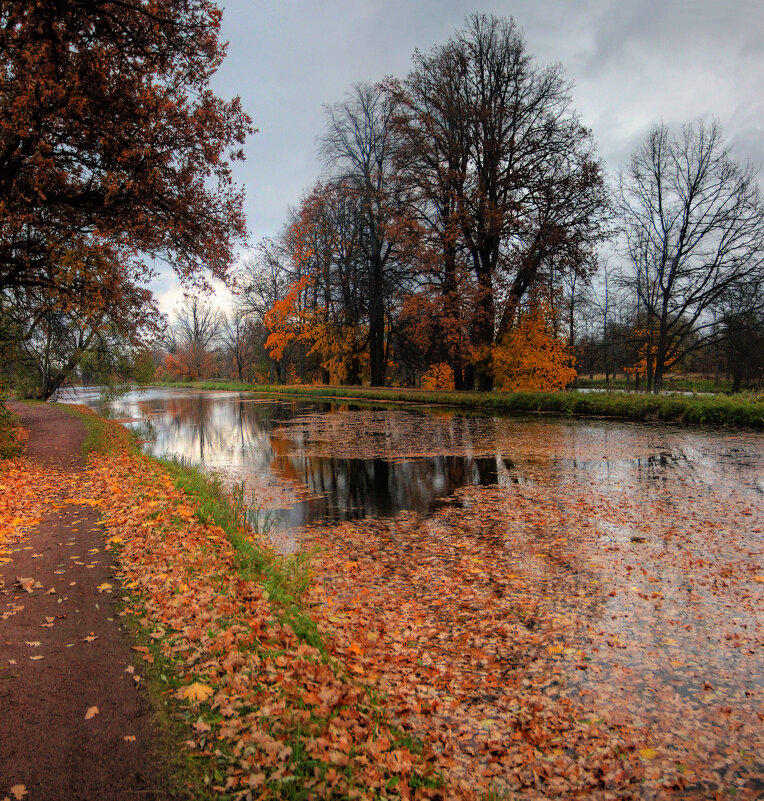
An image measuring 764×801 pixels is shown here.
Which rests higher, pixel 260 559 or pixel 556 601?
pixel 260 559

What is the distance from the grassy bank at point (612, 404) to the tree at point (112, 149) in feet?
48.4

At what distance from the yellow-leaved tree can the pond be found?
13255mm

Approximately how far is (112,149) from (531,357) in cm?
2031

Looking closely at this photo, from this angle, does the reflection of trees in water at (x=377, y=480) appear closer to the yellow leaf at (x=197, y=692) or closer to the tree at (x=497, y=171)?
the yellow leaf at (x=197, y=692)

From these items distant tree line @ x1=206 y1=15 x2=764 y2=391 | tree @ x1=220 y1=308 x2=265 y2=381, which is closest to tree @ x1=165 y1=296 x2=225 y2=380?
tree @ x1=220 y1=308 x2=265 y2=381

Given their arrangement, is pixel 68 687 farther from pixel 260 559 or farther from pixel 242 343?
pixel 242 343

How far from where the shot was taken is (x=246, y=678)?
3.19 m

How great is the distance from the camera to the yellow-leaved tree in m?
24.9

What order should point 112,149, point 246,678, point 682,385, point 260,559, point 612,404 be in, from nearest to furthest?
point 246,678 → point 260,559 → point 112,149 → point 612,404 → point 682,385

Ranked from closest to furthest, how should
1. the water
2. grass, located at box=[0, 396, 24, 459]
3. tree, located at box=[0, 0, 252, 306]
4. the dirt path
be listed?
the dirt path < tree, located at box=[0, 0, 252, 306] < the water < grass, located at box=[0, 396, 24, 459]

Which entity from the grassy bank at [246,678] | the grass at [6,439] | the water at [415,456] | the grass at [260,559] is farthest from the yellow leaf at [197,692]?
the grass at [6,439]

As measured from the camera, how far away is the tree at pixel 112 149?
7453mm

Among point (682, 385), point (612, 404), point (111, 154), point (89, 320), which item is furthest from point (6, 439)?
point (682, 385)

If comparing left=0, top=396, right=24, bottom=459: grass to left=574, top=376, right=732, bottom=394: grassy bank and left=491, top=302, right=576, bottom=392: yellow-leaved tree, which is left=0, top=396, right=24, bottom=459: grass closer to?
left=491, top=302, right=576, bottom=392: yellow-leaved tree
